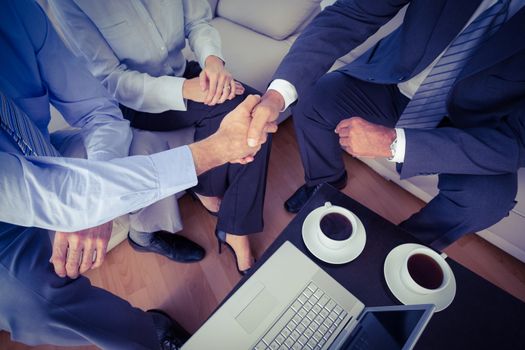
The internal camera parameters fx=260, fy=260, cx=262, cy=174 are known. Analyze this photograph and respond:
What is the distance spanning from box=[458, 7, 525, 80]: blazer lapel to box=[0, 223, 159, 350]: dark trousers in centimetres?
130

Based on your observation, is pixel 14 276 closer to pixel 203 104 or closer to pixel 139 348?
pixel 139 348

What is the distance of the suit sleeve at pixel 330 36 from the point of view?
0.94 metres

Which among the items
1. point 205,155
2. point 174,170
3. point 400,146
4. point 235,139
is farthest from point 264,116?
point 400,146

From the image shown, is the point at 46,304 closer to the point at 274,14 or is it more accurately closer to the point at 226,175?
the point at 226,175

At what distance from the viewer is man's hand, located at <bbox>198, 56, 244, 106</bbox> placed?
99 centimetres

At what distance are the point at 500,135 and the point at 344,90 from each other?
0.57 meters

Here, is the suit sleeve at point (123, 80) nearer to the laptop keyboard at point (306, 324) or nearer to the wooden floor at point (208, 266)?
the wooden floor at point (208, 266)

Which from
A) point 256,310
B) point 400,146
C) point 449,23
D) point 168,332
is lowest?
point 168,332

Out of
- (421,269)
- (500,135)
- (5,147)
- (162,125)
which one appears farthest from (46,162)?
(500,135)

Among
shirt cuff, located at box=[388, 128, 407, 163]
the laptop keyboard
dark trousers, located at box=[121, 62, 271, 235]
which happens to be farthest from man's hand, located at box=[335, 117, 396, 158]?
the laptop keyboard

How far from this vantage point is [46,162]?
63 centimetres

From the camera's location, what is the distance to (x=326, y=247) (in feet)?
2.11

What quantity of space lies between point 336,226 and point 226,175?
0.51 metres

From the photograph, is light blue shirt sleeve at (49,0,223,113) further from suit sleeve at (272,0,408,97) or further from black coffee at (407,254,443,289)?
black coffee at (407,254,443,289)
